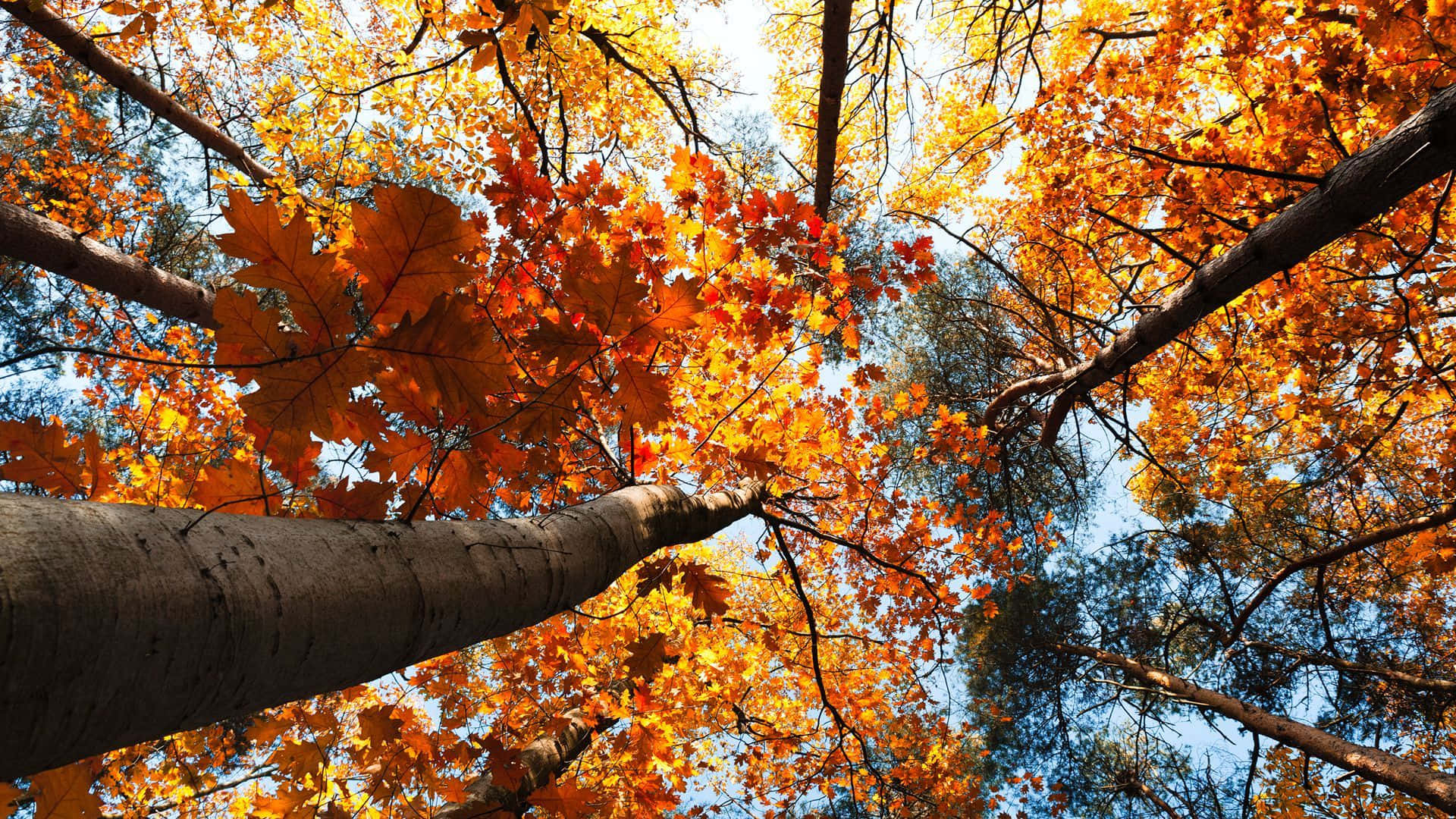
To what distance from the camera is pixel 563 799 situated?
5.60 ft

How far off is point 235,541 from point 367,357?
0.32m

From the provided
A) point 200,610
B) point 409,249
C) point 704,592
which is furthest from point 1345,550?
point 200,610

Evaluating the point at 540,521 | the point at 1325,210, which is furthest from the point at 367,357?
the point at 1325,210

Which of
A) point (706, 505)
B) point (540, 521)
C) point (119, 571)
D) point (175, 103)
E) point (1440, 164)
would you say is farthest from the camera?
point (175, 103)

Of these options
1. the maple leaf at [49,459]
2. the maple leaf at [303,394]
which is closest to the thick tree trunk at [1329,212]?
the maple leaf at [303,394]

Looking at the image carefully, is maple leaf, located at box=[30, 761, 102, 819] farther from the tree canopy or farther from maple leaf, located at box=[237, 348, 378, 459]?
maple leaf, located at box=[237, 348, 378, 459]

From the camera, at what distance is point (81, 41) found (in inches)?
124

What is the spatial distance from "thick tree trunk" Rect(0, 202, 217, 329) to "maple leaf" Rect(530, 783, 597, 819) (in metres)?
3.51

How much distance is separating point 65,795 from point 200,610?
0.93 meters

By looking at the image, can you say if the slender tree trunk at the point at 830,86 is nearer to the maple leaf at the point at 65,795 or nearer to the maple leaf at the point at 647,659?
the maple leaf at the point at 647,659

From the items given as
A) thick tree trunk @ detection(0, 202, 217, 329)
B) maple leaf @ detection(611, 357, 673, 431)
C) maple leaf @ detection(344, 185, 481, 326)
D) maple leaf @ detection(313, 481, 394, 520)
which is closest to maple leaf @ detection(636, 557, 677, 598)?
maple leaf @ detection(611, 357, 673, 431)

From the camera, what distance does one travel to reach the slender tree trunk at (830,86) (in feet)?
8.69

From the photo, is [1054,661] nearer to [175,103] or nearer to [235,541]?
[235,541]

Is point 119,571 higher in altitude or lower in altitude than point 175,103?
lower
